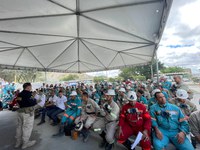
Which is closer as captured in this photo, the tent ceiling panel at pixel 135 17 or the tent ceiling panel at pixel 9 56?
the tent ceiling panel at pixel 135 17

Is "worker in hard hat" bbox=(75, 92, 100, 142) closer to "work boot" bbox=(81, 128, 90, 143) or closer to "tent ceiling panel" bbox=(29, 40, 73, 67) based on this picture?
"work boot" bbox=(81, 128, 90, 143)

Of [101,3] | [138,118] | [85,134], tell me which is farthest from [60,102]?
[101,3]

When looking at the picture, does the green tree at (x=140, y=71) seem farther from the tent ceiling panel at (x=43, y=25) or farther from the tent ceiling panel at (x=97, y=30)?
the tent ceiling panel at (x=43, y=25)

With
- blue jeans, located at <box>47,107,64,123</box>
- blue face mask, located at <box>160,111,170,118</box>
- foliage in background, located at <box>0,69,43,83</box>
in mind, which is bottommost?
blue jeans, located at <box>47,107,64,123</box>

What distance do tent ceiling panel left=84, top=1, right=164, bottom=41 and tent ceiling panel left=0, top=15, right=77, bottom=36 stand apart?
2.64ft

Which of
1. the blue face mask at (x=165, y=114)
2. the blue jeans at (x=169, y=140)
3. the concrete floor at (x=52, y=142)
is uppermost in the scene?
the blue face mask at (x=165, y=114)

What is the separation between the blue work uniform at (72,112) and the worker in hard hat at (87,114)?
0.14 m

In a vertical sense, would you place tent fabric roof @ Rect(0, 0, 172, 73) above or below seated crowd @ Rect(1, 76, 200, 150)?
above

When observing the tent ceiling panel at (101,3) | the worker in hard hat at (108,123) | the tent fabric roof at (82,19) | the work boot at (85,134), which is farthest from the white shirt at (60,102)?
the tent ceiling panel at (101,3)

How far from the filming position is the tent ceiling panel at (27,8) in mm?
2709

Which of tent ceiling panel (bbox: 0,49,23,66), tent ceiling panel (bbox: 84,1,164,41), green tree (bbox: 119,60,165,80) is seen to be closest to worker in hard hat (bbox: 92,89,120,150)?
tent ceiling panel (bbox: 84,1,164,41)

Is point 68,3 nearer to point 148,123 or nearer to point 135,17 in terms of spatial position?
point 135,17

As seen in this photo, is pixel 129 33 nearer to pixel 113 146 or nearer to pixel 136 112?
pixel 136 112

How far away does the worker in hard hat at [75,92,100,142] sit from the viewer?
3559mm
